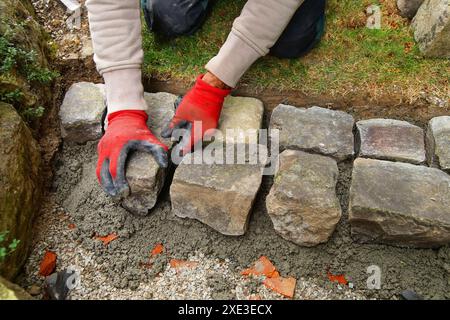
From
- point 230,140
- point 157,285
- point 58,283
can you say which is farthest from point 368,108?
point 58,283

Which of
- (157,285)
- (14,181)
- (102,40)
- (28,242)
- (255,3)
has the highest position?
(255,3)

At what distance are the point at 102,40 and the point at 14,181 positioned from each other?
2.43 ft

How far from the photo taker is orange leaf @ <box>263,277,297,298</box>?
74.0 inches

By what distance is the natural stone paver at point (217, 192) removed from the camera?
6.40 feet

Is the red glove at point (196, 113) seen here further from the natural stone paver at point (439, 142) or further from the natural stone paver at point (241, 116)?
the natural stone paver at point (439, 142)

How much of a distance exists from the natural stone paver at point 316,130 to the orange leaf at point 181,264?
26.3 inches

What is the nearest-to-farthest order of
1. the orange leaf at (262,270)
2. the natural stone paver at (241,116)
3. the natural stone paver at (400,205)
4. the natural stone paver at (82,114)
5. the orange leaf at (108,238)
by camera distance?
1. the natural stone paver at (400,205)
2. the orange leaf at (262,270)
3. the orange leaf at (108,238)
4. the natural stone paver at (241,116)
5. the natural stone paver at (82,114)

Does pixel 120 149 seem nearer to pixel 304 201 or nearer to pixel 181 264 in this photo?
pixel 181 264

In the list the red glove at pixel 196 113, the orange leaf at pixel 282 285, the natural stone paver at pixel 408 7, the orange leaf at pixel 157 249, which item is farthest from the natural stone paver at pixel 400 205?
the natural stone paver at pixel 408 7

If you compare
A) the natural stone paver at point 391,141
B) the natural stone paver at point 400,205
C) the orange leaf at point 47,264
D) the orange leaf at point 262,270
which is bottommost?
the orange leaf at point 262,270

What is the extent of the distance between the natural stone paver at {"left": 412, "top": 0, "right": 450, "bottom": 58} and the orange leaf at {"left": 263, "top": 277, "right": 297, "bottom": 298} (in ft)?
4.48

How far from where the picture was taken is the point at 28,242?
6.56 feet

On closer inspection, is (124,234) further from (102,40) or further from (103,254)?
(102,40)

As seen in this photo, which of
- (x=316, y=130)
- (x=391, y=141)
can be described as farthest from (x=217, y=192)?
(x=391, y=141)
